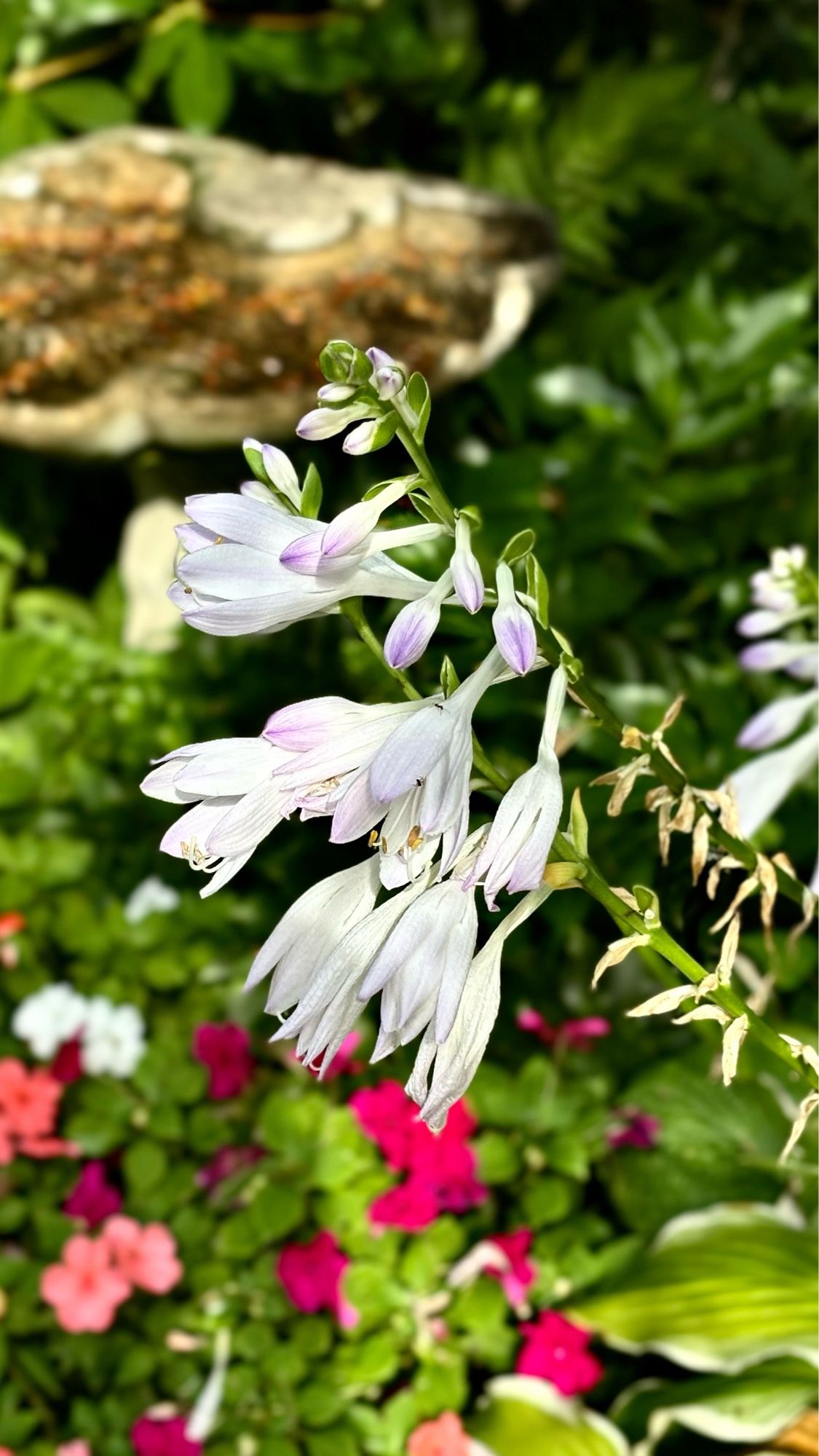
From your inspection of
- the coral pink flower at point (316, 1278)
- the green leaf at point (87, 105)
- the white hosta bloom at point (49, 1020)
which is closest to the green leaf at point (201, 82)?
the green leaf at point (87, 105)

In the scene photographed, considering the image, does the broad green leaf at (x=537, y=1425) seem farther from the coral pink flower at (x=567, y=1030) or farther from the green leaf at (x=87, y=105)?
the green leaf at (x=87, y=105)

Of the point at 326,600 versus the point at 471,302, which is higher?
the point at 326,600

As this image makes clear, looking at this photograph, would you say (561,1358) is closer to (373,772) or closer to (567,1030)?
(567,1030)

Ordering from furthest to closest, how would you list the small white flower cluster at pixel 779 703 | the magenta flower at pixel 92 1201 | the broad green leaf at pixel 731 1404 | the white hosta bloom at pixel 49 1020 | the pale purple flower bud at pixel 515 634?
the white hosta bloom at pixel 49 1020
the magenta flower at pixel 92 1201
the broad green leaf at pixel 731 1404
the small white flower cluster at pixel 779 703
the pale purple flower bud at pixel 515 634

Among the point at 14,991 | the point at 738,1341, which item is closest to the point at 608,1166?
the point at 738,1341

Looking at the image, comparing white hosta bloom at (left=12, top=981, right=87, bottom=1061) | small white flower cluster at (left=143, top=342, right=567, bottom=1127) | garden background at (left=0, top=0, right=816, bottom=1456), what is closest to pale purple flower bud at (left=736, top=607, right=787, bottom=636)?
garden background at (left=0, top=0, right=816, bottom=1456)

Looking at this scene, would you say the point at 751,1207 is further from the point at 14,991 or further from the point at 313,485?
the point at 313,485

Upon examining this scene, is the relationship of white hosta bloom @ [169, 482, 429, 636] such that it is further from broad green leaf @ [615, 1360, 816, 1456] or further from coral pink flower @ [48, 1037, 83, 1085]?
coral pink flower @ [48, 1037, 83, 1085]

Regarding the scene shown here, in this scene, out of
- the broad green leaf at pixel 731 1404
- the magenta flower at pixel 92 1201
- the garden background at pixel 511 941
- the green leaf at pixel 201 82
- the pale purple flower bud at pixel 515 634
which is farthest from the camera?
the green leaf at pixel 201 82
